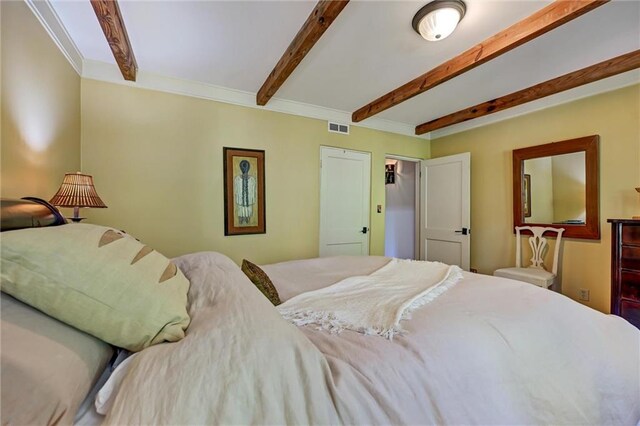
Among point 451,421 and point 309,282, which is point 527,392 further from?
point 309,282

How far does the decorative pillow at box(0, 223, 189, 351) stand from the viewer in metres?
0.59

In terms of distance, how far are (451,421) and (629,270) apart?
256 centimetres

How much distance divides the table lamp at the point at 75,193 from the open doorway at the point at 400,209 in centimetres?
415

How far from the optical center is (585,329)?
1173 millimetres

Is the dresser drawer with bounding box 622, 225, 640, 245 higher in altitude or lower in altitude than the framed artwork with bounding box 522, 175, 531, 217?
lower

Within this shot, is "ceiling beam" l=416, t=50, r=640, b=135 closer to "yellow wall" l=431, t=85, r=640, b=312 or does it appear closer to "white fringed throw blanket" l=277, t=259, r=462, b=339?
"yellow wall" l=431, t=85, r=640, b=312

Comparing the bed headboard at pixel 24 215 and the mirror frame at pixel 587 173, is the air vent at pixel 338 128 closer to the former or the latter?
the mirror frame at pixel 587 173

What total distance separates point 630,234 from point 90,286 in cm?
341

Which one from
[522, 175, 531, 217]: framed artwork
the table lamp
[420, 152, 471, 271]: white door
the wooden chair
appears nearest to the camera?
the table lamp

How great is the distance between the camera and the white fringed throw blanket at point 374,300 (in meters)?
1.03

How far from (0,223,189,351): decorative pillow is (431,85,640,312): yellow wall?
146 inches

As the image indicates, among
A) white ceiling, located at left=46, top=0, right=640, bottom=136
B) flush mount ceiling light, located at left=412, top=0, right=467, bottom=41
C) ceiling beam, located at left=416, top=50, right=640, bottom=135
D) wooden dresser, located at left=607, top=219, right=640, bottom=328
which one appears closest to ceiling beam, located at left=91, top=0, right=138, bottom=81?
white ceiling, located at left=46, top=0, right=640, bottom=136

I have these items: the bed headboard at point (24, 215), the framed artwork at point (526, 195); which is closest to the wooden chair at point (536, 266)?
the framed artwork at point (526, 195)

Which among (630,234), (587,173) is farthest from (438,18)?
(587,173)
